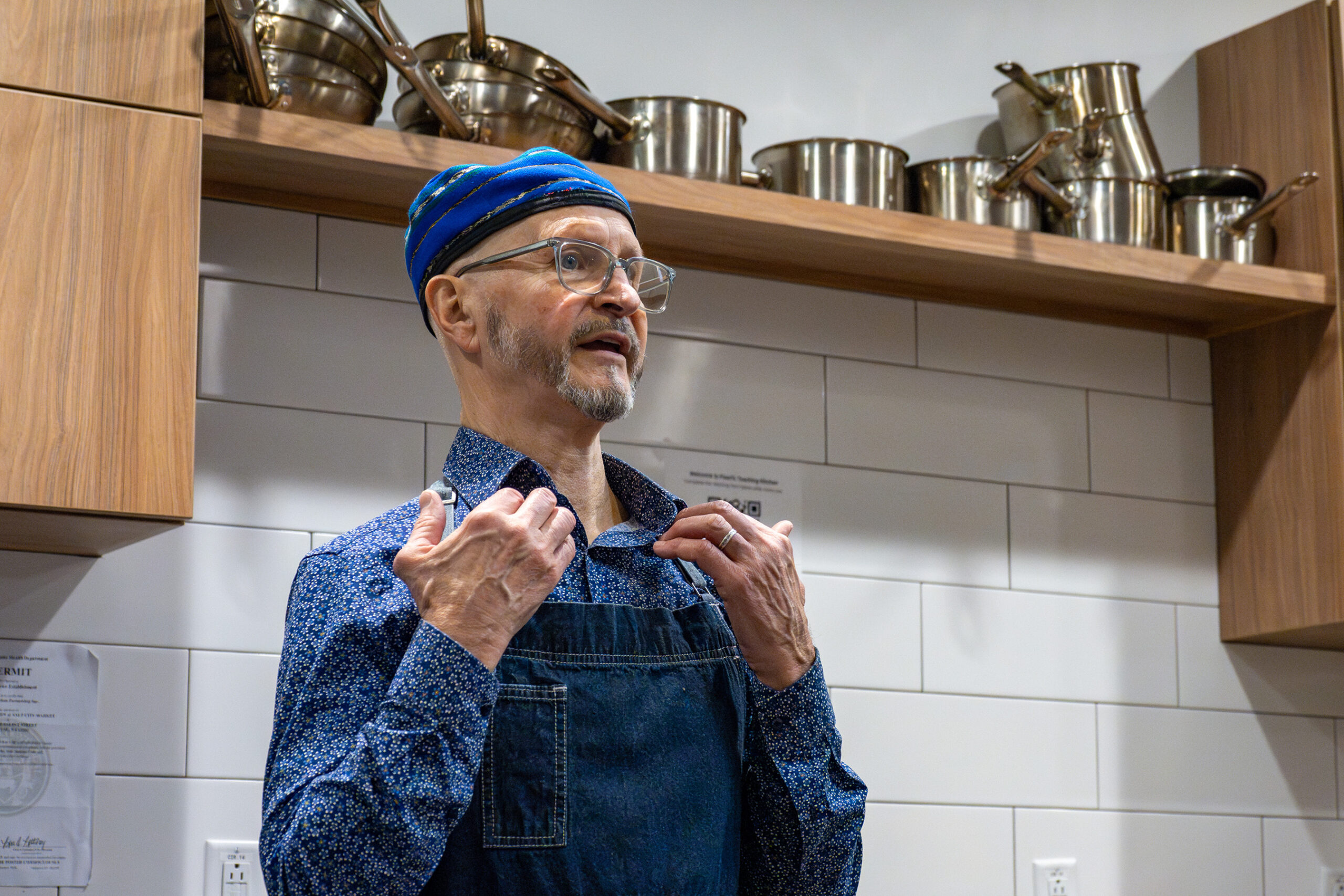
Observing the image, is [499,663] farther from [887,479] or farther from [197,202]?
[887,479]

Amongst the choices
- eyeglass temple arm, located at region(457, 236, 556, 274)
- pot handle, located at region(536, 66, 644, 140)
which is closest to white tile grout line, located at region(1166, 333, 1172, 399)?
pot handle, located at region(536, 66, 644, 140)

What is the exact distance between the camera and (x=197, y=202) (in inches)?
63.9

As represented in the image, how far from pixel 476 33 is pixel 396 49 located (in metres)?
0.14

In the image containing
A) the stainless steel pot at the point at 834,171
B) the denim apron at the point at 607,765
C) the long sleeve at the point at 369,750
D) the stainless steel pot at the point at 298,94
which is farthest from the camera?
the stainless steel pot at the point at 834,171

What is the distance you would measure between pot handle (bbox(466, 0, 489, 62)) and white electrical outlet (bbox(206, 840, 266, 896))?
99cm

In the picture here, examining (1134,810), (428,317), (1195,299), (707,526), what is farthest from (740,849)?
(1195,299)

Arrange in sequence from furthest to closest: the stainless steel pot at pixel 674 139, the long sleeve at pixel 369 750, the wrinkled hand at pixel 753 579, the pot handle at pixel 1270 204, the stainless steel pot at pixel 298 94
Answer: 1. the pot handle at pixel 1270 204
2. the stainless steel pot at pixel 674 139
3. the stainless steel pot at pixel 298 94
4. the wrinkled hand at pixel 753 579
5. the long sleeve at pixel 369 750

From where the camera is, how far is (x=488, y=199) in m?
1.35

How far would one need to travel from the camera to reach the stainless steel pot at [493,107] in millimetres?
1869

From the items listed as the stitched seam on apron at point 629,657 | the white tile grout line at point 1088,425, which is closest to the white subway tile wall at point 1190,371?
the white tile grout line at point 1088,425

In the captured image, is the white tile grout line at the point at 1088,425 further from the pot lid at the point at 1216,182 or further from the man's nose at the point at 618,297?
the man's nose at the point at 618,297

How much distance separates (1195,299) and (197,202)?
4.81 feet

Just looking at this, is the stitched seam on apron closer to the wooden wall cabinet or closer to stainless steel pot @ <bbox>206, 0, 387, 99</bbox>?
the wooden wall cabinet

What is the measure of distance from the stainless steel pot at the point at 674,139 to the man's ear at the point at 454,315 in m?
0.64
